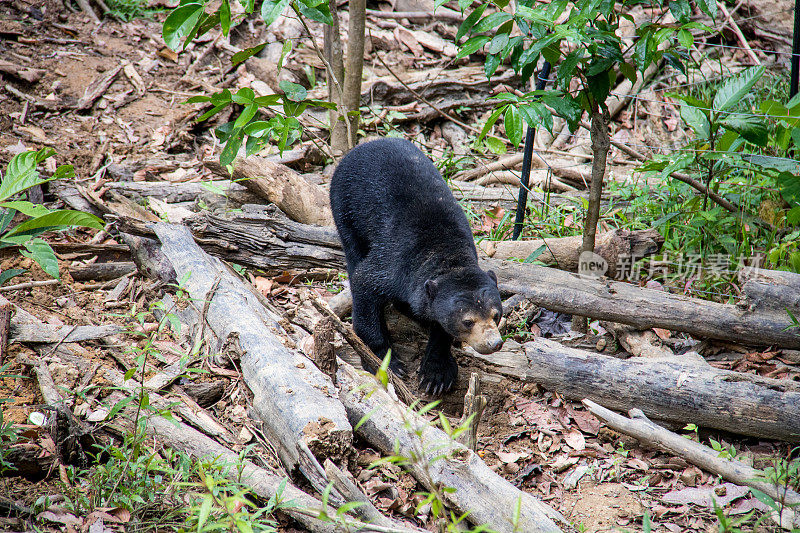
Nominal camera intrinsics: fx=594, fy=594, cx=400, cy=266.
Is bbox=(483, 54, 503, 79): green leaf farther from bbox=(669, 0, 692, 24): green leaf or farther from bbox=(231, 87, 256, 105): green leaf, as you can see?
bbox=(231, 87, 256, 105): green leaf

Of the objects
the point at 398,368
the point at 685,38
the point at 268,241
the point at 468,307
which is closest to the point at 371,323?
the point at 398,368

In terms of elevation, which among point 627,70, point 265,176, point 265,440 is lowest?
point 265,440

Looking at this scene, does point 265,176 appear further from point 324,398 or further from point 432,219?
point 324,398

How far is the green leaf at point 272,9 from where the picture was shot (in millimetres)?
3641

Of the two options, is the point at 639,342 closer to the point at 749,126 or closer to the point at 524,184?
the point at 749,126

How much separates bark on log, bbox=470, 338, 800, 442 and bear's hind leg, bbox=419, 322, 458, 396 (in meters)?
0.56

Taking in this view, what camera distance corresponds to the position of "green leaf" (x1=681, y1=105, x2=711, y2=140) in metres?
4.29

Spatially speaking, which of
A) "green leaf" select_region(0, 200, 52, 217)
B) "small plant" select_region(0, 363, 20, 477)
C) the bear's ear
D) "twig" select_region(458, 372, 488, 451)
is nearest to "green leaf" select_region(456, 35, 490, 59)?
the bear's ear

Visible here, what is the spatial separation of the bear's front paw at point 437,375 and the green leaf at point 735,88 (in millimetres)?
2590

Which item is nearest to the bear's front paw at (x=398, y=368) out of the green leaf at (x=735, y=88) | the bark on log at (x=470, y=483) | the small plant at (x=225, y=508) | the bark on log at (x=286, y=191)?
the bark on log at (x=470, y=483)

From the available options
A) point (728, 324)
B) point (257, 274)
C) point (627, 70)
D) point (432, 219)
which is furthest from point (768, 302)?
point (257, 274)

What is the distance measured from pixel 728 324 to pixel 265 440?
3.10 m

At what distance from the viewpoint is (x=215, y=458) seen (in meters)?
2.82

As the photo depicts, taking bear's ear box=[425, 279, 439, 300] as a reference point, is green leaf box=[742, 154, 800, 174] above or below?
above
